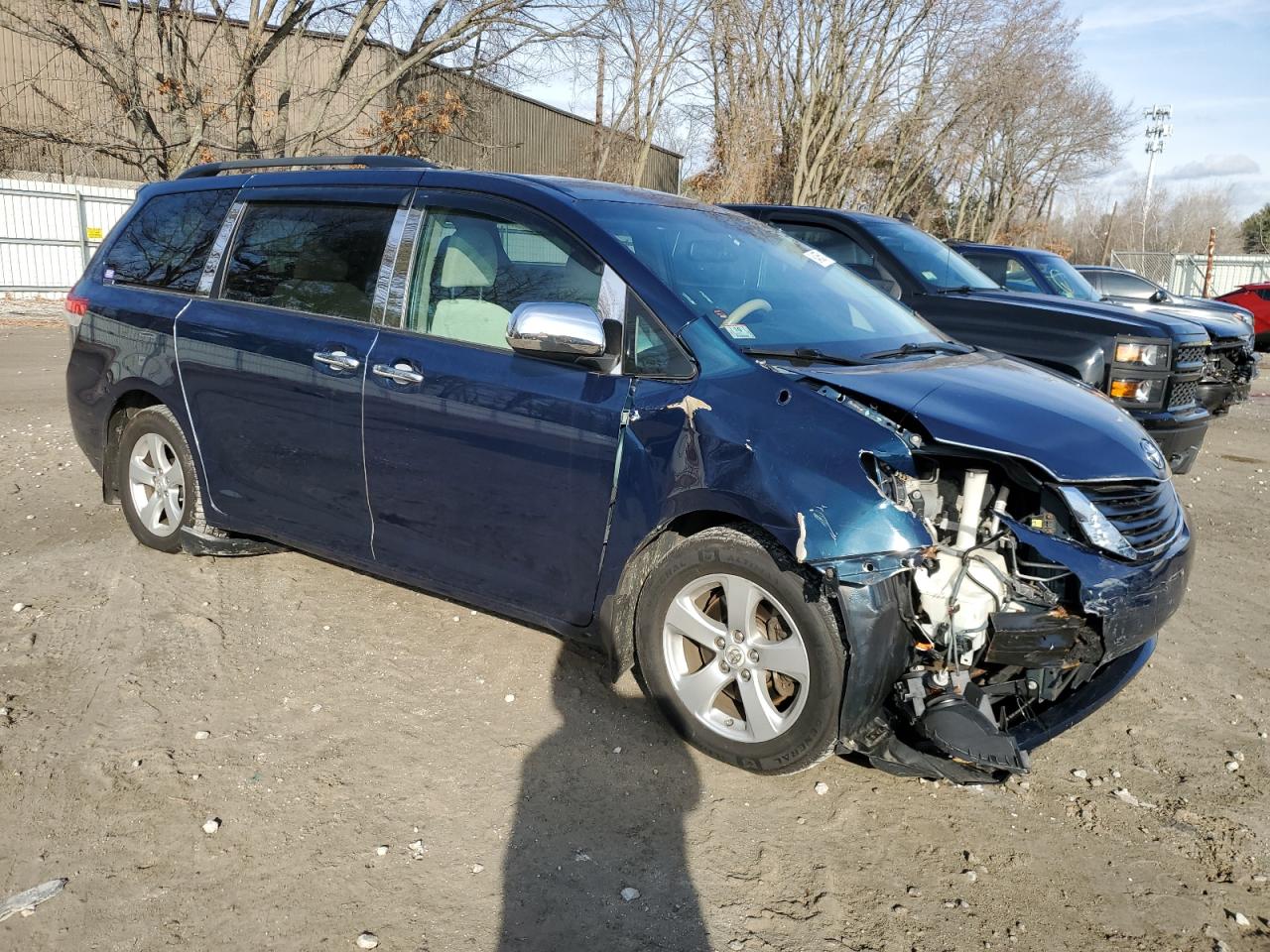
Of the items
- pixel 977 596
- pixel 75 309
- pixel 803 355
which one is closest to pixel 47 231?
pixel 75 309

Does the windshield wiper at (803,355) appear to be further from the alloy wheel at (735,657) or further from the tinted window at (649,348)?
the alloy wheel at (735,657)

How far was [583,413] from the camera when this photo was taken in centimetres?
356

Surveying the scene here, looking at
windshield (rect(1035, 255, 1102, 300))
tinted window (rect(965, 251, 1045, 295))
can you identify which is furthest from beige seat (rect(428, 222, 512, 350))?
windshield (rect(1035, 255, 1102, 300))

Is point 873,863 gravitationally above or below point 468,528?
below

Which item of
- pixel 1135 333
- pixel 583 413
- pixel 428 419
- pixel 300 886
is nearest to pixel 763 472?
pixel 583 413

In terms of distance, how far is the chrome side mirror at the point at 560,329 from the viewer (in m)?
3.46

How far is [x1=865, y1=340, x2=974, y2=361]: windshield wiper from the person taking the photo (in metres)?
3.86

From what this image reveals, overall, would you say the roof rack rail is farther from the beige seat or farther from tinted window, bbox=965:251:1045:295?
tinted window, bbox=965:251:1045:295

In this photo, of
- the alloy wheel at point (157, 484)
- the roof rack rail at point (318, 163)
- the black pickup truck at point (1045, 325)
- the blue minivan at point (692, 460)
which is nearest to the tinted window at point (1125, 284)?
the black pickup truck at point (1045, 325)

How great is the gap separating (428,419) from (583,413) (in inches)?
27.3

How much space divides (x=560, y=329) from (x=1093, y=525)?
1807mm

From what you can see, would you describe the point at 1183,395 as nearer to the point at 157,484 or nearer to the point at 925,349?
the point at 925,349

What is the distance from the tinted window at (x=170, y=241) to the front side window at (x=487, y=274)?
59.0 inches

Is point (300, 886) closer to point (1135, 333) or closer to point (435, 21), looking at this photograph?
point (1135, 333)
